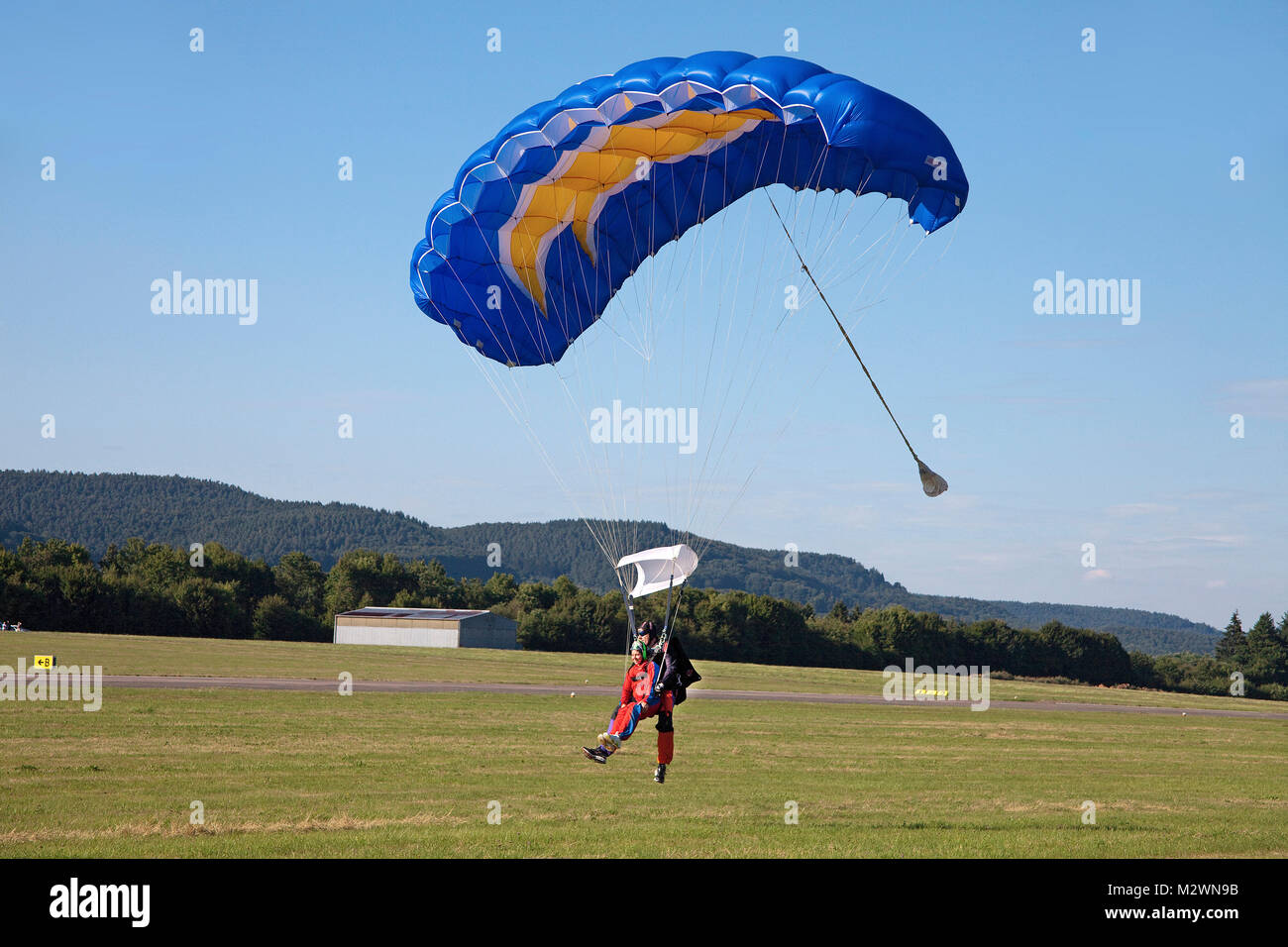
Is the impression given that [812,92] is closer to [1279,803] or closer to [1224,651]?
[1279,803]

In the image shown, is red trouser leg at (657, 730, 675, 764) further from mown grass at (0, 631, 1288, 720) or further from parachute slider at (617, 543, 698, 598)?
mown grass at (0, 631, 1288, 720)

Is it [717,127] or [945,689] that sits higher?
[717,127]

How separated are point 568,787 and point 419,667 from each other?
3718 cm

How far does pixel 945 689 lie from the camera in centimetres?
5475

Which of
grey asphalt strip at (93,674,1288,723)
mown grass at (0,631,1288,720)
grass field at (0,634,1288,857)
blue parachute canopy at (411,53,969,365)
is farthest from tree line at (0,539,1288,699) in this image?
blue parachute canopy at (411,53,969,365)

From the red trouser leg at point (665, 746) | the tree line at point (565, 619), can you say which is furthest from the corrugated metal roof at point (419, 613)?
the red trouser leg at point (665, 746)

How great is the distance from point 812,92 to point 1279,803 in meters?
17.5

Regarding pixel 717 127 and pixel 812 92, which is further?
pixel 717 127

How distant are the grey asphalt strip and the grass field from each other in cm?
266

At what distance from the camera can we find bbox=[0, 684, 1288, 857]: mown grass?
615 inches

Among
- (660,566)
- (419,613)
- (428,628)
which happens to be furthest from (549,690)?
(419,613)

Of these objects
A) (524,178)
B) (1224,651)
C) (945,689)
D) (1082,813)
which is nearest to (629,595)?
(524,178)

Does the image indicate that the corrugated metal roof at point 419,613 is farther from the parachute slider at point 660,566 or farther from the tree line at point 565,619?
the parachute slider at point 660,566
